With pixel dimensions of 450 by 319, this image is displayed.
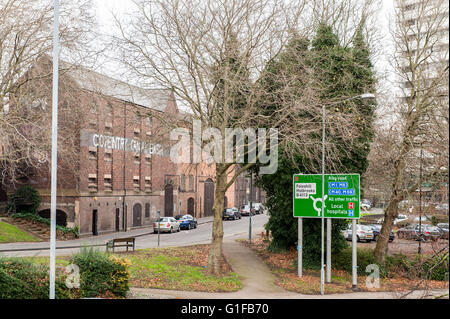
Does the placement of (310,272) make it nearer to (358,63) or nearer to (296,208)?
(296,208)

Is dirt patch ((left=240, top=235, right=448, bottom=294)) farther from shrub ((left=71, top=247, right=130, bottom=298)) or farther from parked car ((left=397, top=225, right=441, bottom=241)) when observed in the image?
shrub ((left=71, top=247, right=130, bottom=298))

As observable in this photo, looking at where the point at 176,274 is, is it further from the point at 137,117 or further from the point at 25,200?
the point at 25,200

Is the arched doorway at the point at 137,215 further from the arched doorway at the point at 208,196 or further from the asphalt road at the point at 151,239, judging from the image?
the arched doorway at the point at 208,196

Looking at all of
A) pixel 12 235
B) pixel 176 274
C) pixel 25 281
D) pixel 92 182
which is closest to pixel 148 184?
pixel 92 182

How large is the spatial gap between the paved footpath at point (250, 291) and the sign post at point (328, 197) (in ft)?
6.09

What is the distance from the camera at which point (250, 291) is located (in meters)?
16.9

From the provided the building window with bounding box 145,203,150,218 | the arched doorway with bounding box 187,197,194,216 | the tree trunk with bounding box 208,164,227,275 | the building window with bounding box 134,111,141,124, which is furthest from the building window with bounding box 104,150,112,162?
the tree trunk with bounding box 208,164,227,275

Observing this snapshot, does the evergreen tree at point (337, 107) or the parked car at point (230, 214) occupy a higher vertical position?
the evergreen tree at point (337, 107)

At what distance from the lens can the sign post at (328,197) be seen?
19.0 meters

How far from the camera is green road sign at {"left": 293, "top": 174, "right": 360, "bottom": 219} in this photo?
62.4ft

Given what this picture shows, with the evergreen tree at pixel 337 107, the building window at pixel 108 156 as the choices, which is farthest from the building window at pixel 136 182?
the evergreen tree at pixel 337 107

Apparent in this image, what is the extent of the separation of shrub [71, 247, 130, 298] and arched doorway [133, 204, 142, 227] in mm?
27698

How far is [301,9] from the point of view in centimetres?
1875

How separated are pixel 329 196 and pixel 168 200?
98.8 feet
